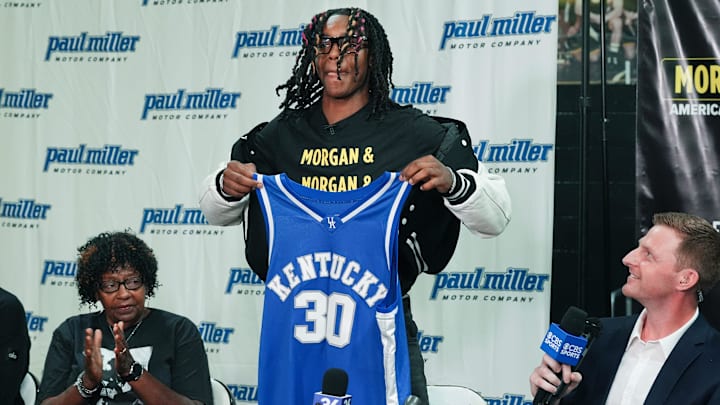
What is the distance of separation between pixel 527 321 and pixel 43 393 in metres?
2.04

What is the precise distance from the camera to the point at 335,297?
3.12 m

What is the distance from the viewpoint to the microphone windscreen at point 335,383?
2242mm

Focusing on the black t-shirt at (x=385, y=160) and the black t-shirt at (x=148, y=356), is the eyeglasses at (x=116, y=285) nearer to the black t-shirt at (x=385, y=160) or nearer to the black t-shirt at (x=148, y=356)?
the black t-shirt at (x=148, y=356)

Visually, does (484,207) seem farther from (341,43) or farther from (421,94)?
(421,94)

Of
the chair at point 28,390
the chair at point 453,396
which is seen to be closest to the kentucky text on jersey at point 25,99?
the chair at point 28,390

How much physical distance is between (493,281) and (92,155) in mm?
2102

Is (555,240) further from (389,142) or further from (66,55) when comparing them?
(66,55)

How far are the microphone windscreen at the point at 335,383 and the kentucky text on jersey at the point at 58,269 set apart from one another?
3.38 meters

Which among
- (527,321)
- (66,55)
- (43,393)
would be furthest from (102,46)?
(527,321)

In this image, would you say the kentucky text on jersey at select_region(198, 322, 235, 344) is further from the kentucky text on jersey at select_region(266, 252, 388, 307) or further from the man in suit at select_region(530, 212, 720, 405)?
the man in suit at select_region(530, 212, 720, 405)

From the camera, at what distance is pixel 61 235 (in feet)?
17.7

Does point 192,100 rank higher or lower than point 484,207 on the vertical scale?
higher

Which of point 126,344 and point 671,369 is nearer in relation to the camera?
point 671,369

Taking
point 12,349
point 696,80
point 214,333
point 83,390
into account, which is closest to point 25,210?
point 214,333
